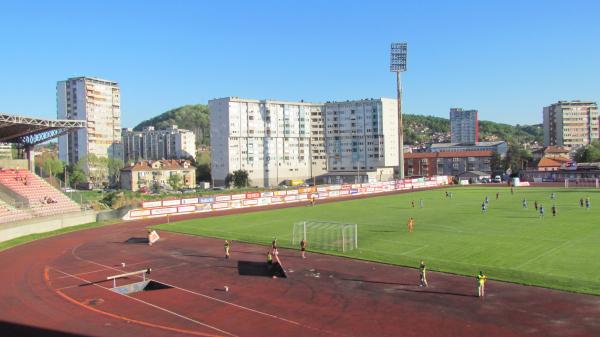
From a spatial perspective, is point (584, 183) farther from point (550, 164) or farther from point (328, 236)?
point (328, 236)

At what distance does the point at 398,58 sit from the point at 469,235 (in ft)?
261

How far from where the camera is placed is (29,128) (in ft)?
186

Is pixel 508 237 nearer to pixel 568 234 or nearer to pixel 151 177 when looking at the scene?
pixel 568 234

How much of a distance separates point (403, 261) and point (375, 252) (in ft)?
12.0

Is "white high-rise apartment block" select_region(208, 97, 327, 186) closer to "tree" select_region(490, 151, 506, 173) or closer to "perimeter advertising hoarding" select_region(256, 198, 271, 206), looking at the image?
"tree" select_region(490, 151, 506, 173)

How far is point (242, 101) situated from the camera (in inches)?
5556

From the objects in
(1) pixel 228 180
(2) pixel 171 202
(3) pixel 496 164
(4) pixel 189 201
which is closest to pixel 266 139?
(1) pixel 228 180

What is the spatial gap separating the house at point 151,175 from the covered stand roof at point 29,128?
60560 mm

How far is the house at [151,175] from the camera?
12688 cm

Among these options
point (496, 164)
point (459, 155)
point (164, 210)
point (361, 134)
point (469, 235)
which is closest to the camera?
point (469, 235)

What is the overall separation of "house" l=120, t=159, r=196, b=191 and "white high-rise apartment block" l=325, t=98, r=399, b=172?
48.1 m

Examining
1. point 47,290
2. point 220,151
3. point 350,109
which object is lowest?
point 47,290

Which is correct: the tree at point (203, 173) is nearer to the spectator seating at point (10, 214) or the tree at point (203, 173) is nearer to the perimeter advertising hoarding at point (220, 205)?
the perimeter advertising hoarding at point (220, 205)

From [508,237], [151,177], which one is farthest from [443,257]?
[151,177]
